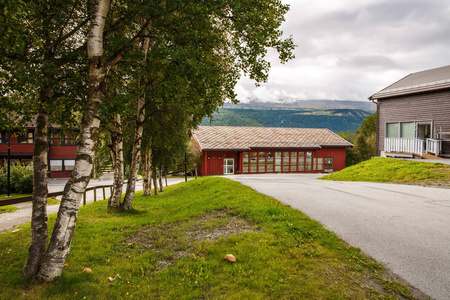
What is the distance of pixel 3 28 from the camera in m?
3.35

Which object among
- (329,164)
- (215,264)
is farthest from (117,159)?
(329,164)

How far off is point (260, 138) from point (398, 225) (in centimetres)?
3047

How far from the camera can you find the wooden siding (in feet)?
58.2

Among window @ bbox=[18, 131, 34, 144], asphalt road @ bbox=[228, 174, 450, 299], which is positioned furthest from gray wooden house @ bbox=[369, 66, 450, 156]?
window @ bbox=[18, 131, 34, 144]

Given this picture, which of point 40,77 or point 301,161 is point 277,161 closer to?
point 301,161

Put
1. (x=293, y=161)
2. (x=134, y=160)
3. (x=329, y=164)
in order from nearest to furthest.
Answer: (x=134, y=160) < (x=293, y=161) < (x=329, y=164)

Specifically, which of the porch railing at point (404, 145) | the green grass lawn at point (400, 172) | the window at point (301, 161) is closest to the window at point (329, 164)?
the window at point (301, 161)

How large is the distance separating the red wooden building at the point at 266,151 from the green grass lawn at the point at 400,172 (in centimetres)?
1589

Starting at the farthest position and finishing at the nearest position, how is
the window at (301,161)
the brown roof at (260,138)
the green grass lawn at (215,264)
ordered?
Answer: the window at (301,161), the brown roof at (260,138), the green grass lawn at (215,264)

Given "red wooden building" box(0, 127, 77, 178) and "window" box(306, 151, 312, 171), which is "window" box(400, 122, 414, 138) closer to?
"window" box(306, 151, 312, 171)

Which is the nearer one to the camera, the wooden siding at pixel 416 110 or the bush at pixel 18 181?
the wooden siding at pixel 416 110

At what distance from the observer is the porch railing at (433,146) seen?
1734 cm

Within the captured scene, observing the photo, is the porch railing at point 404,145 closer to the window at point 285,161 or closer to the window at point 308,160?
the window at point 285,161

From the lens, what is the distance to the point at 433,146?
17.7 m
